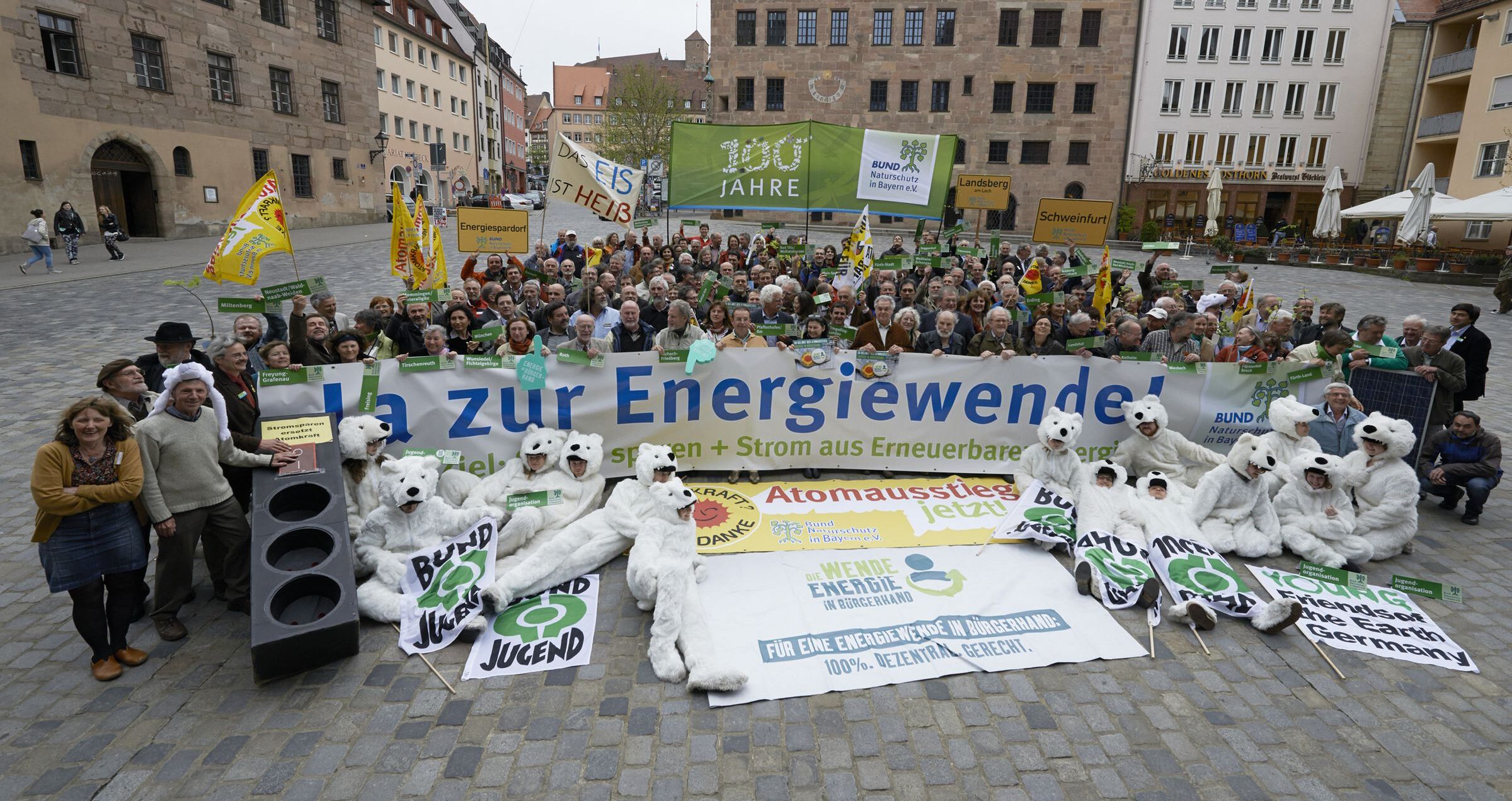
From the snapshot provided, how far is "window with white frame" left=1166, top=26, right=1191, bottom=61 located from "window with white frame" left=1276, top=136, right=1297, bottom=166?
24.4 feet

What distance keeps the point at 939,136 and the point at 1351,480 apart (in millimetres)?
7721

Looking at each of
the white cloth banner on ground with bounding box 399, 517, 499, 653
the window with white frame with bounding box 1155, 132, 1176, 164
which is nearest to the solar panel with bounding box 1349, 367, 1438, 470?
the white cloth banner on ground with bounding box 399, 517, 499, 653

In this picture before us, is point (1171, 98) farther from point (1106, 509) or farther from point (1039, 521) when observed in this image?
point (1039, 521)

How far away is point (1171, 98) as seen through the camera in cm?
4209

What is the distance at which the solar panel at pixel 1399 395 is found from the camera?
7.50 m

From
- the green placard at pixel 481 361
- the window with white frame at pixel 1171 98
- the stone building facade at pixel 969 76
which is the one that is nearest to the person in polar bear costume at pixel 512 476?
the green placard at pixel 481 361

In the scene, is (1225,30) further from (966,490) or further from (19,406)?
(19,406)

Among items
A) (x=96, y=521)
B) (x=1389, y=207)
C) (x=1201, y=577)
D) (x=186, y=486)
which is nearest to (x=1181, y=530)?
(x=1201, y=577)

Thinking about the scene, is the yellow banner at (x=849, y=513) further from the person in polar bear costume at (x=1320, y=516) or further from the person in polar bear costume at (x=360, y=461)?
the person in polar bear costume at (x=360, y=461)

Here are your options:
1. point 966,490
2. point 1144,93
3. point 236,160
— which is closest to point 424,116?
point 236,160

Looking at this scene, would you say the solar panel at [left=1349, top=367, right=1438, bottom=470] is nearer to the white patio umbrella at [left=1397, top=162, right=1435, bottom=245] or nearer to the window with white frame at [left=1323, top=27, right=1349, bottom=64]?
the white patio umbrella at [left=1397, top=162, right=1435, bottom=245]

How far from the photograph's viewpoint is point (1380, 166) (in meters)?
41.8

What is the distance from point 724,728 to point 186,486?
11.9ft

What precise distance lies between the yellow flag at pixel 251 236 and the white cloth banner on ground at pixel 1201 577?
8104 mm
